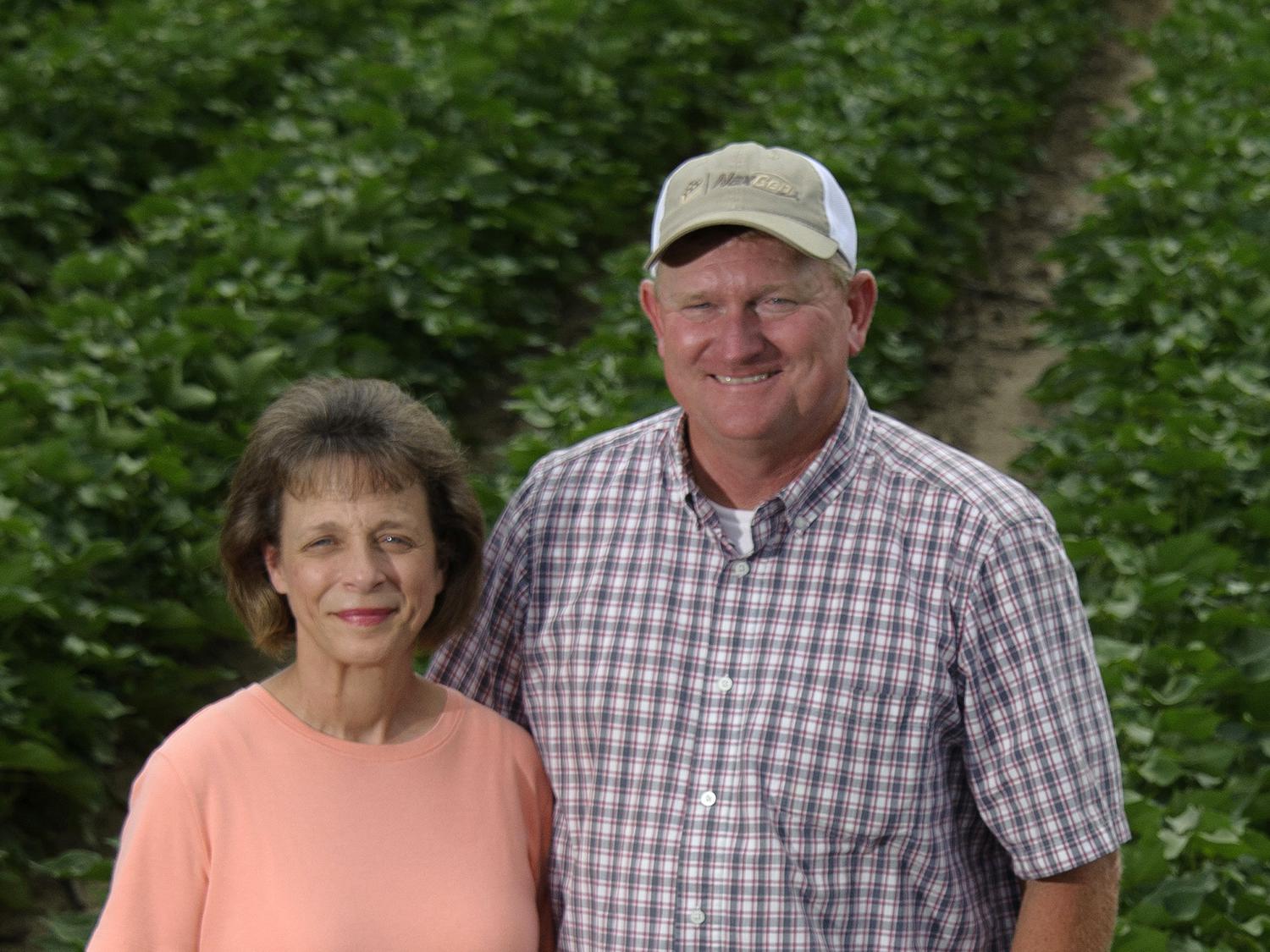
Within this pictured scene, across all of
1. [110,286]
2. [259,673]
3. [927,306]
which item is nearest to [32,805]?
[259,673]

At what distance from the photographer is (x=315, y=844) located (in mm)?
2135

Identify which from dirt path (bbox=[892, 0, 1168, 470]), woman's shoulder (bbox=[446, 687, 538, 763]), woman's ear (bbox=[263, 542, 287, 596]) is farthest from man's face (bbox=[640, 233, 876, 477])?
dirt path (bbox=[892, 0, 1168, 470])

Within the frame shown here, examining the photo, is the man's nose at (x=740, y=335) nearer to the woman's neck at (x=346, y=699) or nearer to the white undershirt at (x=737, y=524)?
the white undershirt at (x=737, y=524)

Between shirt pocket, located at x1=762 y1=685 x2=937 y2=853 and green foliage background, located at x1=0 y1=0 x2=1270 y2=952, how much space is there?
102 cm

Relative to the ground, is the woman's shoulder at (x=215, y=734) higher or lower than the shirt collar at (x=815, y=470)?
lower

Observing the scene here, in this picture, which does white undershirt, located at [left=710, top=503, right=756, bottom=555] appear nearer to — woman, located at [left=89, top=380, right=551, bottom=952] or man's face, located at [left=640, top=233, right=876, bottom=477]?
man's face, located at [left=640, top=233, right=876, bottom=477]

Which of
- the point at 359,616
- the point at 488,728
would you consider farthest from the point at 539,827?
the point at 359,616

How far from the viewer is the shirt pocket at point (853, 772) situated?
219 cm

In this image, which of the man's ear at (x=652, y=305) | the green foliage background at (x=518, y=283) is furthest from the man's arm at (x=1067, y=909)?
the man's ear at (x=652, y=305)

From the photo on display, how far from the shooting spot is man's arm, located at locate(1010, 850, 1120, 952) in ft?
7.16

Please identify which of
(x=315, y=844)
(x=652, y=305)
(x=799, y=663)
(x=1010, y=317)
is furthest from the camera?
(x=1010, y=317)

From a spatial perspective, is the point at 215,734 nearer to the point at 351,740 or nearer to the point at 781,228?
the point at 351,740

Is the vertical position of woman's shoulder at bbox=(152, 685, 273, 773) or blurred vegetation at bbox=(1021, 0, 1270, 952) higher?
blurred vegetation at bbox=(1021, 0, 1270, 952)

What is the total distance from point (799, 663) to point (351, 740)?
2.09 feet
